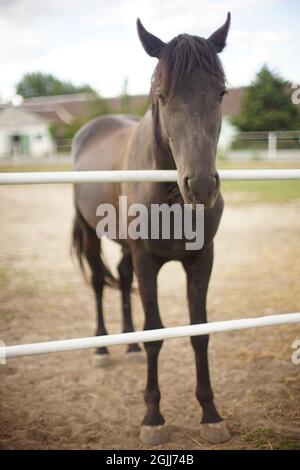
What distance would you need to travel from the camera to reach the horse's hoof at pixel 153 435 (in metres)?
2.06

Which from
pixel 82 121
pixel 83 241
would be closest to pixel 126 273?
pixel 83 241

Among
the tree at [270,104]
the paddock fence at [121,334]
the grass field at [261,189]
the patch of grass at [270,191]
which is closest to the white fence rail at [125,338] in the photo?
the paddock fence at [121,334]

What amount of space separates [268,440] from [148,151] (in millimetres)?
1681

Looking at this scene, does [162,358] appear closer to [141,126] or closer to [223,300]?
[223,300]

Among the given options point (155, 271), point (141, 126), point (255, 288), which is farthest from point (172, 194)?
point (255, 288)

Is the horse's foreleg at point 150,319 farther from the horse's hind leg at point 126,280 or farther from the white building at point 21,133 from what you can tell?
the white building at point 21,133

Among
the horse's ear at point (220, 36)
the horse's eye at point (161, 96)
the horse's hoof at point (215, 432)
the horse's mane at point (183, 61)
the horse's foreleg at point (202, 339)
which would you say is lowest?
the horse's hoof at point (215, 432)

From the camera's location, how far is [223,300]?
4121 mm

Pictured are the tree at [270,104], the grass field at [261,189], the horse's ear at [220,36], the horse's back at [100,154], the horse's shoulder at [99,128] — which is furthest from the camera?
the grass field at [261,189]

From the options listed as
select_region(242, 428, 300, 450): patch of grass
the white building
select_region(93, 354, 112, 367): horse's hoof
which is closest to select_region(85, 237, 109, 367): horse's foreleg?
select_region(93, 354, 112, 367): horse's hoof

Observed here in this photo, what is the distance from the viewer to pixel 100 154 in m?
3.34

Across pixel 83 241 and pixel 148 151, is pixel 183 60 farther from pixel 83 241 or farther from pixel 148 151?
pixel 83 241

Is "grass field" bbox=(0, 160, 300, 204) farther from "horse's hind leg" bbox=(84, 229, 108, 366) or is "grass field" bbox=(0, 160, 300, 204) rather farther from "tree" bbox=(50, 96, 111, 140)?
"tree" bbox=(50, 96, 111, 140)

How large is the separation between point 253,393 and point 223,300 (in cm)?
164
